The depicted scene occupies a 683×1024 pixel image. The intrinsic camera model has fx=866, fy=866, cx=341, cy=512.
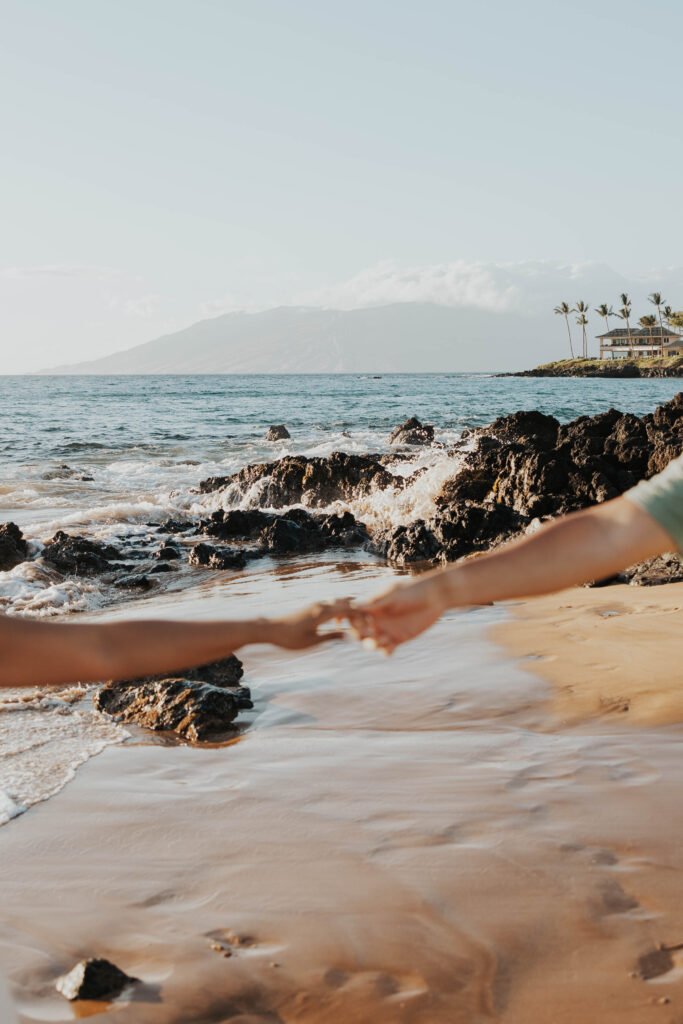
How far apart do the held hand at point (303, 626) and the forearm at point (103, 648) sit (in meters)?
0.05

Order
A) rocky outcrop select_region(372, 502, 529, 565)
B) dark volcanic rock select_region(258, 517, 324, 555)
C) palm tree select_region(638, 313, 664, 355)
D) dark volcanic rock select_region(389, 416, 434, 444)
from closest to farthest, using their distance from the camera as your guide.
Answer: rocky outcrop select_region(372, 502, 529, 565) < dark volcanic rock select_region(258, 517, 324, 555) < dark volcanic rock select_region(389, 416, 434, 444) < palm tree select_region(638, 313, 664, 355)

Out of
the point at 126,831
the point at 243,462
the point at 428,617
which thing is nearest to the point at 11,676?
the point at 428,617

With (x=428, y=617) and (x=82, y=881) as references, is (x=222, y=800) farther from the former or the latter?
(x=428, y=617)

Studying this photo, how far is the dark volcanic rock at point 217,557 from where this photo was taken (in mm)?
10250

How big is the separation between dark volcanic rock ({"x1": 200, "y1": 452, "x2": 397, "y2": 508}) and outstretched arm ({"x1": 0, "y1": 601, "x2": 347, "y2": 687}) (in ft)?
42.9

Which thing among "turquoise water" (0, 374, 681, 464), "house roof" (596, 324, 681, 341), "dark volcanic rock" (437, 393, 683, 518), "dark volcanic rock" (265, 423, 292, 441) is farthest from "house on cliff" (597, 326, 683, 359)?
"dark volcanic rock" (437, 393, 683, 518)

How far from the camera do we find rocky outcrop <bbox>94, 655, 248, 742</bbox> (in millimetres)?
4582

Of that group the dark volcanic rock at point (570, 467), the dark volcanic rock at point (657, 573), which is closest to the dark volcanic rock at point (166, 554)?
the dark volcanic rock at point (570, 467)

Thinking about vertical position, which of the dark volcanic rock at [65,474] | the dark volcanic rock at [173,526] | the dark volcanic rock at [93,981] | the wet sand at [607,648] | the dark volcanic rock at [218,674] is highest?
the dark volcanic rock at [65,474]

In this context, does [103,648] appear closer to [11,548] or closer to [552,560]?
[552,560]

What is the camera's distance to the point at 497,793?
3580mm

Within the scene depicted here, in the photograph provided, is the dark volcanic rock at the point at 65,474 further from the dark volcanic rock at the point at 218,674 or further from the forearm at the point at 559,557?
the forearm at the point at 559,557

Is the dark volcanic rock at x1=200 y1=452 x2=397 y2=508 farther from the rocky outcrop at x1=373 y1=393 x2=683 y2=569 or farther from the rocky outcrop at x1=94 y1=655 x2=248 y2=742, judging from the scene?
the rocky outcrop at x1=94 y1=655 x2=248 y2=742

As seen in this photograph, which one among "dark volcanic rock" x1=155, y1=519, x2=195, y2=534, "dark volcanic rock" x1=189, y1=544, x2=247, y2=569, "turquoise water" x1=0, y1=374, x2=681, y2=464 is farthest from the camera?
"turquoise water" x1=0, y1=374, x2=681, y2=464
